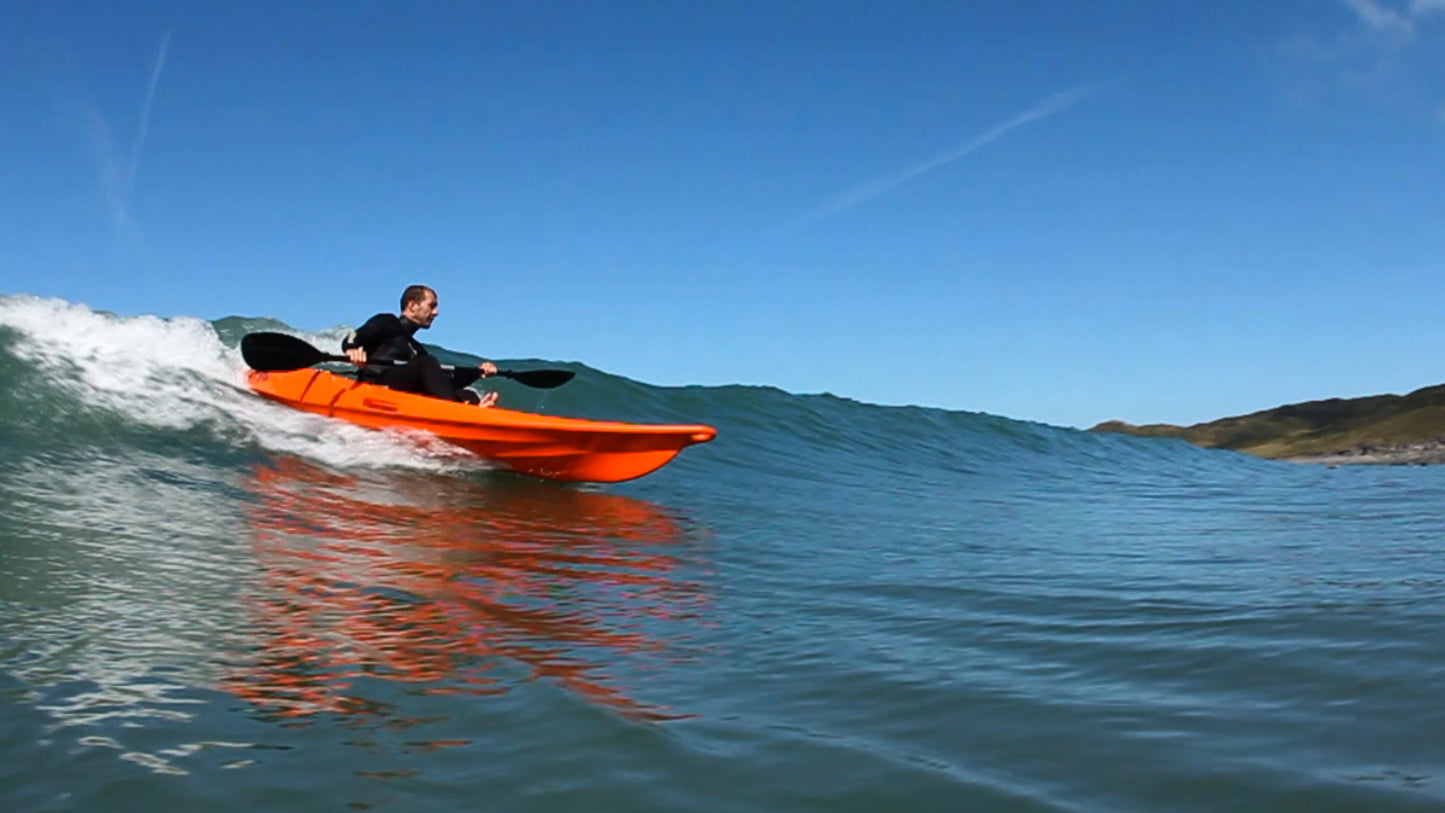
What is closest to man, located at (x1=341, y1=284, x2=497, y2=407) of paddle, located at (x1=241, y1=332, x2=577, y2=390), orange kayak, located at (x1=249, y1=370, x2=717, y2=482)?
orange kayak, located at (x1=249, y1=370, x2=717, y2=482)

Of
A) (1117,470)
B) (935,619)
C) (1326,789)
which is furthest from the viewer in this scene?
(1117,470)

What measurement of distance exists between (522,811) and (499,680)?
92 cm

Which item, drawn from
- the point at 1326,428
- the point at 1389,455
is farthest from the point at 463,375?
the point at 1326,428

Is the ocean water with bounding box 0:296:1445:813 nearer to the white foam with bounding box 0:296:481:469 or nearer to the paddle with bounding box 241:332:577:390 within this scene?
the white foam with bounding box 0:296:481:469

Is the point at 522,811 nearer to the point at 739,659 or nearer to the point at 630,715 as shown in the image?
the point at 630,715

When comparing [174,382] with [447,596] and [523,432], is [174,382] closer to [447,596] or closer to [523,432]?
[523,432]

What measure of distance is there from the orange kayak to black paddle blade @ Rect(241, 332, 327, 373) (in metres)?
0.17

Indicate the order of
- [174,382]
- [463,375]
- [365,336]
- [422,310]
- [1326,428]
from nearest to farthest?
[365,336] → [422,310] → [463,375] → [174,382] → [1326,428]

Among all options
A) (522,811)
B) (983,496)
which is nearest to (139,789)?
(522,811)

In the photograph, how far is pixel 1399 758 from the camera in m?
2.18

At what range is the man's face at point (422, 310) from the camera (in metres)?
9.05

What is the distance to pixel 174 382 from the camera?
1049 cm

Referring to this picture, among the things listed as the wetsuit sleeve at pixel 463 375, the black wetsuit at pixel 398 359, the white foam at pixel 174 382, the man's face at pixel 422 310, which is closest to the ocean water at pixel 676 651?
the white foam at pixel 174 382

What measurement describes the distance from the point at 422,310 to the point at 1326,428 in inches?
932
